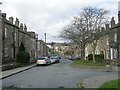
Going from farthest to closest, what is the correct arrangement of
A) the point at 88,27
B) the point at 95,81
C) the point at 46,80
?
the point at 88,27
the point at 46,80
the point at 95,81

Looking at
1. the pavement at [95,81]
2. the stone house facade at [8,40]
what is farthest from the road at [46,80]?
the stone house facade at [8,40]

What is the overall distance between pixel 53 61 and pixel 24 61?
18.2 metres

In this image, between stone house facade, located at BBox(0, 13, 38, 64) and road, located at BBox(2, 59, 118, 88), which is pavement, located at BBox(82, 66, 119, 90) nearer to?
road, located at BBox(2, 59, 118, 88)

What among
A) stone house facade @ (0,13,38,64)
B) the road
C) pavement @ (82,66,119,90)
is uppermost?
stone house facade @ (0,13,38,64)

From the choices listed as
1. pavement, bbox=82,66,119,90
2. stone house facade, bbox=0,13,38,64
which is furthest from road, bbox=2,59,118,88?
stone house facade, bbox=0,13,38,64

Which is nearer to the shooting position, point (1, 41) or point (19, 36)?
point (1, 41)

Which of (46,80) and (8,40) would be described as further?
(8,40)

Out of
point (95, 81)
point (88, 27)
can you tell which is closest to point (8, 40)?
point (88, 27)

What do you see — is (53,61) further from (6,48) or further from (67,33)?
(6,48)

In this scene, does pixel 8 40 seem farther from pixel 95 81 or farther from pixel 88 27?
pixel 95 81

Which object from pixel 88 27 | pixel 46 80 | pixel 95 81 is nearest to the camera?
pixel 95 81

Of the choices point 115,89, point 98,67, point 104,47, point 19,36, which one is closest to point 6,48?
point 19,36

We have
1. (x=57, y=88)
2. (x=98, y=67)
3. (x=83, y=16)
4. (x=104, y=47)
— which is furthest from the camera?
(x=104, y=47)

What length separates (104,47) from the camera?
65875mm
